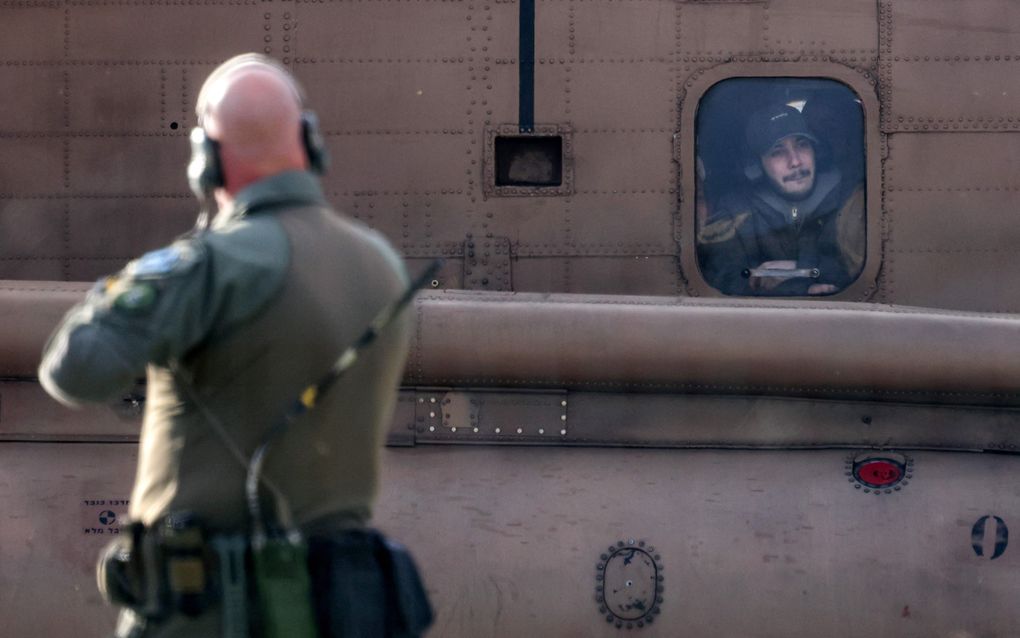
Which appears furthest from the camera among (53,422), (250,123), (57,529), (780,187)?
(780,187)

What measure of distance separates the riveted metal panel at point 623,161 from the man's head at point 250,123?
9.94 ft

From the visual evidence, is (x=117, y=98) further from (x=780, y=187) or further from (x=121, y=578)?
(x=121, y=578)

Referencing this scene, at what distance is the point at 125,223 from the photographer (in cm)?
573

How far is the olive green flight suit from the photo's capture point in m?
2.43

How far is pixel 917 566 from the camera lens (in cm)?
499

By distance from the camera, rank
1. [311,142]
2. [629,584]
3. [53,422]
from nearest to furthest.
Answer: [311,142]
[629,584]
[53,422]

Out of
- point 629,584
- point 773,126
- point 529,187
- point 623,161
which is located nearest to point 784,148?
point 773,126

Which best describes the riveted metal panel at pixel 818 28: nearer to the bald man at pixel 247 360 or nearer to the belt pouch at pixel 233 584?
the bald man at pixel 247 360

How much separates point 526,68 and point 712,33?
0.78 m

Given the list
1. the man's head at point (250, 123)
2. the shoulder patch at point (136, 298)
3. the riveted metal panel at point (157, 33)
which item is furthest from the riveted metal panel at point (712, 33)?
the shoulder patch at point (136, 298)

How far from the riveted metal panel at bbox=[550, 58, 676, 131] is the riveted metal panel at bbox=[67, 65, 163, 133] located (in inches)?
64.3

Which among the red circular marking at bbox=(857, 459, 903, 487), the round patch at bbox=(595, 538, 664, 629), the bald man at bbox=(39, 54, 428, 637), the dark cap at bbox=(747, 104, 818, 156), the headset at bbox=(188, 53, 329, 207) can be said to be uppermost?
the dark cap at bbox=(747, 104, 818, 156)

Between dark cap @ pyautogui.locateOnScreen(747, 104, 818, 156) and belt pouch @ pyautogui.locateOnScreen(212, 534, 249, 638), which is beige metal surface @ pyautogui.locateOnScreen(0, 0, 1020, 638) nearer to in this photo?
dark cap @ pyautogui.locateOnScreen(747, 104, 818, 156)

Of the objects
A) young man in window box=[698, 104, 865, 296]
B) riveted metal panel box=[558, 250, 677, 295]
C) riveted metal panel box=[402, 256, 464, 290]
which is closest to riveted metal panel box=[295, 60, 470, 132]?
riveted metal panel box=[402, 256, 464, 290]
